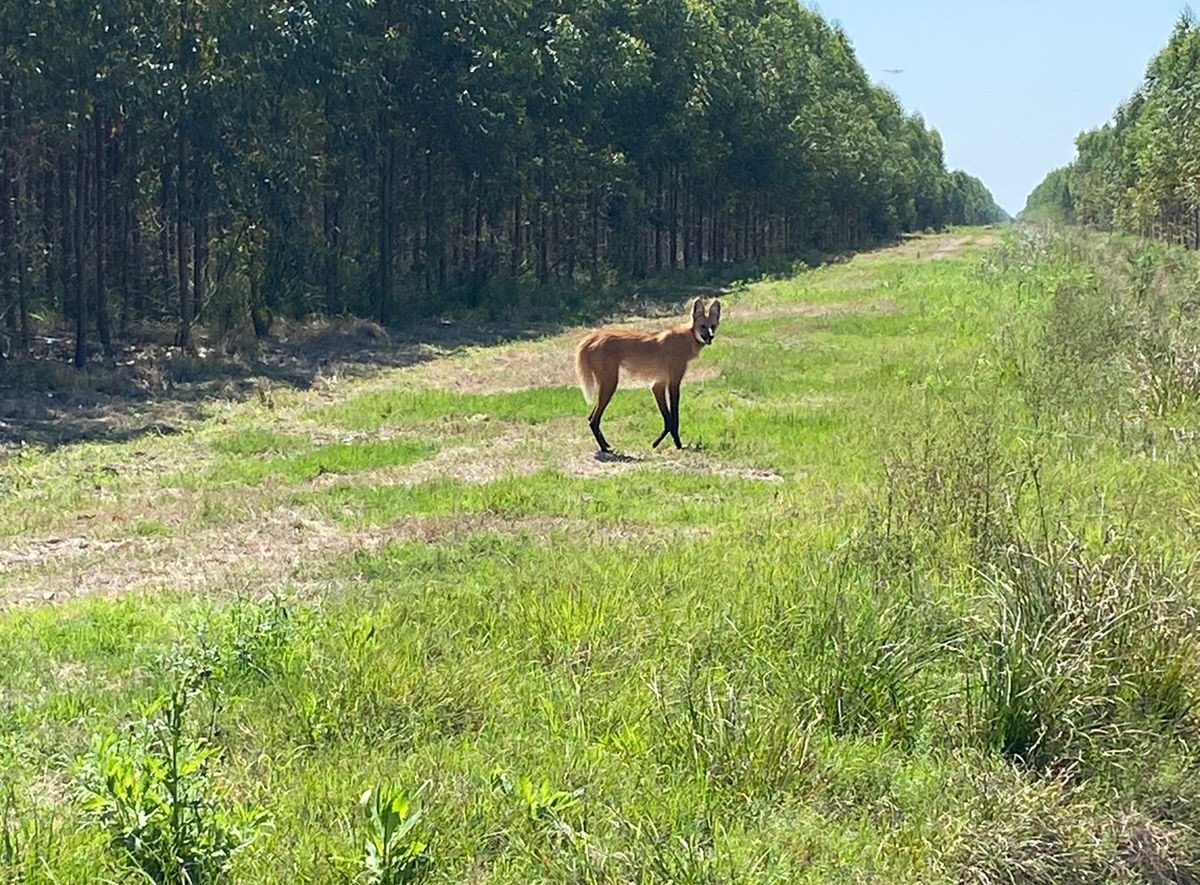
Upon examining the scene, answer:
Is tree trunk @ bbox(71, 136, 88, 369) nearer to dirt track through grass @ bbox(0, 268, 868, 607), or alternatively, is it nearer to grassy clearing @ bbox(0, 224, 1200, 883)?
dirt track through grass @ bbox(0, 268, 868, 607)

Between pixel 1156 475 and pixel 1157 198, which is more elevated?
pixel 1157 198

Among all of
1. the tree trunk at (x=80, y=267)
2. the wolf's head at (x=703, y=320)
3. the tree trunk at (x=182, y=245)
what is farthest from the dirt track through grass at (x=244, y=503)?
the tree trunk at (x=182, y=245)

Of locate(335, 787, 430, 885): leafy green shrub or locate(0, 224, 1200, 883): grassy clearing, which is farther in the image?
locate(0, 224, 1200, 883): grassy clearing

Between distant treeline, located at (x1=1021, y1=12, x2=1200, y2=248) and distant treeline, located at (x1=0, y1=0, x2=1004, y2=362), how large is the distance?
1531 centimetres

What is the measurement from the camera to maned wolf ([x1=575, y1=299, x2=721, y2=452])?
11.9 m

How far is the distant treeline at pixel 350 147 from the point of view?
19.8 m

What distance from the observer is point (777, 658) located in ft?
18.0

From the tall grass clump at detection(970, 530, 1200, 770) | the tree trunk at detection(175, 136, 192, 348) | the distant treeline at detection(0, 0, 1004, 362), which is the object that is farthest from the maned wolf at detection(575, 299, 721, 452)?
the tree trunk at detection(175, 136, 192, 348)

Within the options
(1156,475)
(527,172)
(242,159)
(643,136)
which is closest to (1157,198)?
(643,136)

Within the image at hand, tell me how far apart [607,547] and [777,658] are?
2525 mm

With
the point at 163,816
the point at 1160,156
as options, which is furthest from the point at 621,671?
the point at 1160,156

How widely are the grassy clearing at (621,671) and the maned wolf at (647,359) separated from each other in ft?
4.08

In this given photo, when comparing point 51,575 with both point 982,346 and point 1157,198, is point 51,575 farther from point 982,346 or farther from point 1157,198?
point 1157,198

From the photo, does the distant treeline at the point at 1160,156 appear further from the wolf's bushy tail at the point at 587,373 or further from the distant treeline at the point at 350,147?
the wolf's bushy tail at the point at 587,373
